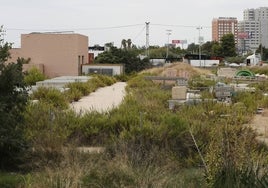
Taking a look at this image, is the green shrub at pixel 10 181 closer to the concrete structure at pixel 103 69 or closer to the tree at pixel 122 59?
the concrete structure at pixel 103 69

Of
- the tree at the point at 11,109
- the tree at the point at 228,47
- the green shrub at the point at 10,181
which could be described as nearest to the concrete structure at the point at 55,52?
the tree at the point at 11,109

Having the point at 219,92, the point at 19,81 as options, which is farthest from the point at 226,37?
the point at 19,81

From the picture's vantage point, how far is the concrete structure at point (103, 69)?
6203 cm

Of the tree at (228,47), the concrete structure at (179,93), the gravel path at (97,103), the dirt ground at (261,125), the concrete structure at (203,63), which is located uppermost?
the tree at (228,47)

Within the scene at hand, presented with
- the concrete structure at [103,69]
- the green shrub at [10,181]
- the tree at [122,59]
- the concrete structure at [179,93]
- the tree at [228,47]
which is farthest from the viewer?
the tree at [228,47]

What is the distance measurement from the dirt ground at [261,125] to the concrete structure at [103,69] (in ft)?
122

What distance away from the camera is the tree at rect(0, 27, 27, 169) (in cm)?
1190

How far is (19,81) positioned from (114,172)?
12.0ft

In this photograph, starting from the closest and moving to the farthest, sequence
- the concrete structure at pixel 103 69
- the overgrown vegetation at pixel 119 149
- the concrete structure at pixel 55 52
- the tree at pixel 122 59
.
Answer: the overgrown vegetation at pixel 119 149 → the concrete structure at pixel 55 52 → the concrete structure at pixel 103 69 → the tree at pixel 122 59

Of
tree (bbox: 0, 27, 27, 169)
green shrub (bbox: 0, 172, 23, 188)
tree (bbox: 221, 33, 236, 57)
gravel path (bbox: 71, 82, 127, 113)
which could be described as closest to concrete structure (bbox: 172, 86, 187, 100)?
gravel path (bbox: 71, 82, 127, 113)

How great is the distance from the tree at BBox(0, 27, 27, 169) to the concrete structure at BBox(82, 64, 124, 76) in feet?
160

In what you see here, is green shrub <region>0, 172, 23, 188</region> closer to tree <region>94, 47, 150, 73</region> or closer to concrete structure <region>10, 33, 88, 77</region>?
concrete structure <region>10, 33, 88, 77</region>

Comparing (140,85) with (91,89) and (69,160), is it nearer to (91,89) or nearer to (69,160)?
(91,89)

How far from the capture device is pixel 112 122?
53.3ft
